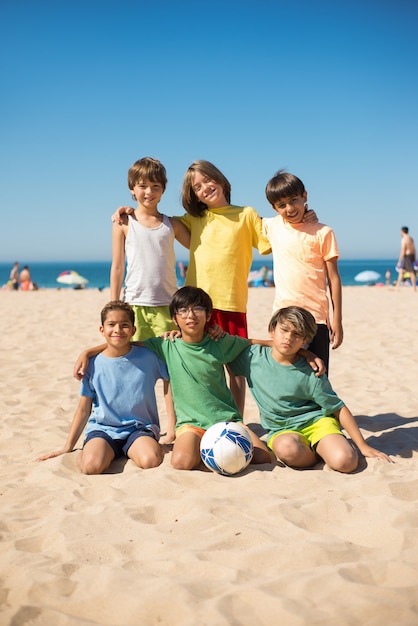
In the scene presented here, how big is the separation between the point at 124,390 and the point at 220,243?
1.28m

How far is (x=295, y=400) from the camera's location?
3861 millimetres

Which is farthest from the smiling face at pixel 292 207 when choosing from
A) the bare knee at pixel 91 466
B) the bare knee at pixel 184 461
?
the bare knee at pixel 91 466

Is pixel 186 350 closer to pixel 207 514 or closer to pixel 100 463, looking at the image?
pixel 100 463

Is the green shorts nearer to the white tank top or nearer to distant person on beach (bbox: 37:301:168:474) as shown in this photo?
the white tank top

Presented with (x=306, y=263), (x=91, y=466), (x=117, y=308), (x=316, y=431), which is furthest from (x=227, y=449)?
(x=306, y=263)

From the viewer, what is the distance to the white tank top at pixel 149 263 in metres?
4.17

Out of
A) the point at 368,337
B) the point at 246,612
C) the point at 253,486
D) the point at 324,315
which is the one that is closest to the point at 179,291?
the point at 324,315

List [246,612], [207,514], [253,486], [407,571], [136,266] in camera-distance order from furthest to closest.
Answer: [136,266] → [253,486] → [207,514] → [407,571] → [246,612]

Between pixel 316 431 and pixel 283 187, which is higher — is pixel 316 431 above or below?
below

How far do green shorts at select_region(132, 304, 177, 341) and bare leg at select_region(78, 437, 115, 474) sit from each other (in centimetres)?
87

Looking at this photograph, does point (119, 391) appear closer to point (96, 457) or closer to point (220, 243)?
point (96, 457)

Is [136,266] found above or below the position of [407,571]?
above

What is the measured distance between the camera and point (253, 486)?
3.32 m

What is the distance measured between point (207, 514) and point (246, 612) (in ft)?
2.65
